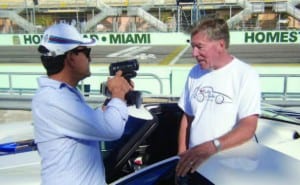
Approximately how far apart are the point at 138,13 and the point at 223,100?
3529cm

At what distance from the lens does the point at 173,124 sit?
3312 mm

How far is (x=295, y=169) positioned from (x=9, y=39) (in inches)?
1245

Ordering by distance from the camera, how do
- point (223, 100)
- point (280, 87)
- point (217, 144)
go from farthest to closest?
point (280, 87), point (223, 100), point (217, 144)

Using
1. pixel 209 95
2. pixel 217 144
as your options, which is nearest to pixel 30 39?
pixel 209 95

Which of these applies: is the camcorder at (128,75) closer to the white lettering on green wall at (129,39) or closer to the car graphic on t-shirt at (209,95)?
the car graphic on t-shirt at (209,95)

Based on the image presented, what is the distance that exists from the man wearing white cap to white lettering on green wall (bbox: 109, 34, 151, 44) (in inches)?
1075

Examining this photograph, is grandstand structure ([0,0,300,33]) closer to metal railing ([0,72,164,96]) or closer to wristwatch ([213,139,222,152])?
metal railing ([0,72,164,96])

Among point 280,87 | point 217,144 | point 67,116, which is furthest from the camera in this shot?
point 280,87

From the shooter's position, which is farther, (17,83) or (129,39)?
(129,39)

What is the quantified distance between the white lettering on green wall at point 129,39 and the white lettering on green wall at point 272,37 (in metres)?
6.37

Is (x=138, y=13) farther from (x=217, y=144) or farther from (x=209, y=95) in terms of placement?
(x=217, y=144)

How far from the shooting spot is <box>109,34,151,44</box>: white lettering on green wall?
29172mm

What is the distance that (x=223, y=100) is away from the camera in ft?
7.83

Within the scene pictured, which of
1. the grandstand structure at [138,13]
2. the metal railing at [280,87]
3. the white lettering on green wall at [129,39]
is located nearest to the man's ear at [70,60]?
the metal railing at [280,87]
